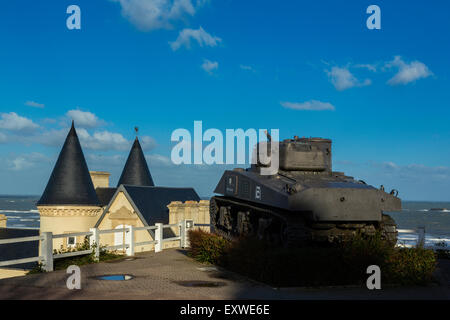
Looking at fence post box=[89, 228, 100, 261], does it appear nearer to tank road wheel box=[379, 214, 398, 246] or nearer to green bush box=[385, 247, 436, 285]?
tank road wheel box=[379, 214, 398, 246]

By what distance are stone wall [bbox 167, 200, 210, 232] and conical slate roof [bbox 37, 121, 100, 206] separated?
23.8 ft

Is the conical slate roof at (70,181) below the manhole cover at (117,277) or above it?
above

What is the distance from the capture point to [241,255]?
521 inches

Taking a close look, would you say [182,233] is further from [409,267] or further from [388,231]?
[409,267]

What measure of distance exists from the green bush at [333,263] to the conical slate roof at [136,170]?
27795mm

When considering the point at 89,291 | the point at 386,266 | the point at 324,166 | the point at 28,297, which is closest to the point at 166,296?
the point at 89,291

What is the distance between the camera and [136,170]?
133 ft

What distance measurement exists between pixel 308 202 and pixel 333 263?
6.33 feet

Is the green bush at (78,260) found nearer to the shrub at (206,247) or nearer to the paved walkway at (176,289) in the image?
the paved walkway at (176,289)

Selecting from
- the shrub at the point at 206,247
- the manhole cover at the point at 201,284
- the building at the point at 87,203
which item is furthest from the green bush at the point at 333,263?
the building at the point at 87,203

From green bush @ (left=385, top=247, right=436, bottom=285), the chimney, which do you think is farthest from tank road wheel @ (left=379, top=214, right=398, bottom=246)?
the chimney

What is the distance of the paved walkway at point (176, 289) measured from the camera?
10367mm

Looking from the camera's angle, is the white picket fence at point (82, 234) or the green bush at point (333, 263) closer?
the green bush at point (333, 263)
